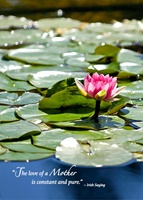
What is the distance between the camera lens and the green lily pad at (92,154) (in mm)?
1546

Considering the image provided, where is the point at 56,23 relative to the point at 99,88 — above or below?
below

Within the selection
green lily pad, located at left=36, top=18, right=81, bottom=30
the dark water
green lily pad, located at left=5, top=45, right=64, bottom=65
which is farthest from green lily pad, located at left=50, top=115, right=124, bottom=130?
the dark water

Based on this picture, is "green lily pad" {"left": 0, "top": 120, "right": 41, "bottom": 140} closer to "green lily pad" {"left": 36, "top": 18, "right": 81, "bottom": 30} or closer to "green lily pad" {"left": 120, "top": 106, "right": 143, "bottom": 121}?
"green lily pad" {"left": 120, "top": 106, "right": 143, "bottom": 121}

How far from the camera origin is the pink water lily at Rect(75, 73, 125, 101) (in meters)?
1.78

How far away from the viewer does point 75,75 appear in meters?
2.37

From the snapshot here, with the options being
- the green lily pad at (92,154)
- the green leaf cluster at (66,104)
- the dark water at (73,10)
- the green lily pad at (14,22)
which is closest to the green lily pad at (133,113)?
the green leaf cluster at (66,104)

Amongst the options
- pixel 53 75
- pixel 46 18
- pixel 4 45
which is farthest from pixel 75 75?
pixel 46 18

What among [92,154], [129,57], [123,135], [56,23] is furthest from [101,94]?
[56,23]

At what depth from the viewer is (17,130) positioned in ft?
5.73

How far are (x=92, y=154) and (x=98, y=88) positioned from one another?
279 mm

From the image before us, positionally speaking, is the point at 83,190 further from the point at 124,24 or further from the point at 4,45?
the point at 124,24

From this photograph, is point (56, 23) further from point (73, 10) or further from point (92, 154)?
point (92, 154)

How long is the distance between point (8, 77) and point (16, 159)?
0.82 metres

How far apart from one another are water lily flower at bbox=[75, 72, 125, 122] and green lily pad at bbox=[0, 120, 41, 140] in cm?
21
